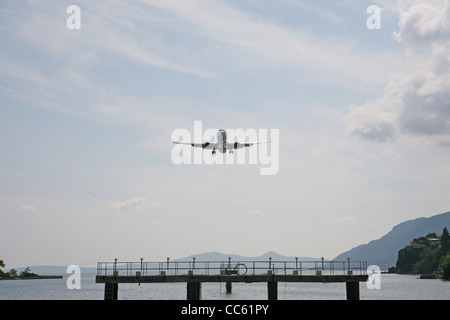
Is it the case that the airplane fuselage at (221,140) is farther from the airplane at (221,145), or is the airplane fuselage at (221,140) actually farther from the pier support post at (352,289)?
the pier support post at (352,289)

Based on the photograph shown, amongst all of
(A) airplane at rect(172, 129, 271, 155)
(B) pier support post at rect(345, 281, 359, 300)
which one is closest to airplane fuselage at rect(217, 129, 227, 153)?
(A) airplane at rect(172, 129, 271, 155)

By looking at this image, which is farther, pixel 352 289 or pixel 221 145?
pixel 221 145

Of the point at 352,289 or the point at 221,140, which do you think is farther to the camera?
the point at 221,140

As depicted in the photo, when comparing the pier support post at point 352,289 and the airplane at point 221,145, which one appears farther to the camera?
the airplane at point 221,145

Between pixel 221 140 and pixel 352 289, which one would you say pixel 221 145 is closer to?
pixel 221 140

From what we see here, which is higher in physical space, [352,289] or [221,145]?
[221,145]

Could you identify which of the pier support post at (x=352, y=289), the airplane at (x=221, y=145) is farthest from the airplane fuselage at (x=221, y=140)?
the pier support post at (x=352, y=289)

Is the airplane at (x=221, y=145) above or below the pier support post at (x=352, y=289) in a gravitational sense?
above

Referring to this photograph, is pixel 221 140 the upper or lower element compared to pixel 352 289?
upper

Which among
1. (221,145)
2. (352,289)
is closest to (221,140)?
(221,145)

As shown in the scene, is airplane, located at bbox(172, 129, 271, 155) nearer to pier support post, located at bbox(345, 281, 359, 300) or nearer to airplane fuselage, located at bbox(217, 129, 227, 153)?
airplane fuselage, located at bbox(217, 129, 227, 153)
